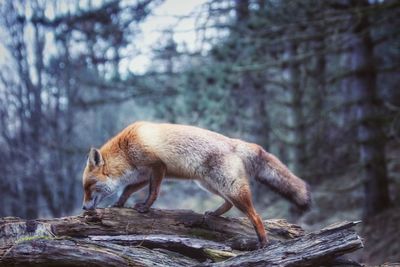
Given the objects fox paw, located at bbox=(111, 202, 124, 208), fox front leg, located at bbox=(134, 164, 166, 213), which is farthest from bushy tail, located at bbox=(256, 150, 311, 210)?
fox paw, located at bbox=(111, 202, 124, 208)

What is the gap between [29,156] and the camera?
12820mm

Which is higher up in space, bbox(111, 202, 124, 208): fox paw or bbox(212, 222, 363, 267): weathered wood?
bbox(111, 202, 124, 208): fox paw

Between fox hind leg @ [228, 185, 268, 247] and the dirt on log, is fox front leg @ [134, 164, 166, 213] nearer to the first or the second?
the dirt on log

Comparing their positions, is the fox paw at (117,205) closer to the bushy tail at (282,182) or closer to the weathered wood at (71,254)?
the weathered wood at (71,254)

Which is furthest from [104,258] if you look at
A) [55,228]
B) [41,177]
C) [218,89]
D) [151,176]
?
A: [218,89]

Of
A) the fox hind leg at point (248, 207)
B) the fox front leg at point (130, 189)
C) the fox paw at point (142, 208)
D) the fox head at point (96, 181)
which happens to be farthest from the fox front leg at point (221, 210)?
the fox head at point (96, 181)

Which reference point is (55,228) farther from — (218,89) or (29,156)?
(218,89)

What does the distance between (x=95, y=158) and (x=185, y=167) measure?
1.32m

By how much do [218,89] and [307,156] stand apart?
3526 mm

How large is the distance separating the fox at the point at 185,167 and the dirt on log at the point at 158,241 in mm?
296

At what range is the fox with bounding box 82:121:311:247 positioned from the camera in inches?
230

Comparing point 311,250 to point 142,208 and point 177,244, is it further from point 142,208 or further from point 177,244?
point 142,208

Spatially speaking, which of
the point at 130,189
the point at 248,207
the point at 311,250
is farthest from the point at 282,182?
the point at 130,189

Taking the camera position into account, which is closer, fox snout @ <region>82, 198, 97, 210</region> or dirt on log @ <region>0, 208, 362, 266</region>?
dirt on log @ <region>0, 208, 362, 266</region>
